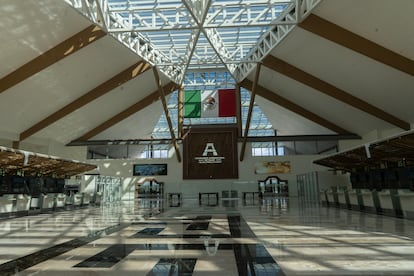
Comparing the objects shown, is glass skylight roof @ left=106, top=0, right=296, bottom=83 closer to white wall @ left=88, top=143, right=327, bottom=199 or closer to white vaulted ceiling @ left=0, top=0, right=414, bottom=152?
white vaulted ceiling @ left=0, top=0, right=414, bottom=152

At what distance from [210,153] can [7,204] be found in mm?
22736

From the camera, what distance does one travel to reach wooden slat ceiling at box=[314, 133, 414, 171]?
38.9 ft

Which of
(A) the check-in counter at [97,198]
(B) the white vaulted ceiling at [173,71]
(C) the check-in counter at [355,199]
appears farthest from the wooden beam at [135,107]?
(C) the check-in counter at [355,199]

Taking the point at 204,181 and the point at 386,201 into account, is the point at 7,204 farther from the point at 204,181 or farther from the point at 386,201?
the point at 204,181

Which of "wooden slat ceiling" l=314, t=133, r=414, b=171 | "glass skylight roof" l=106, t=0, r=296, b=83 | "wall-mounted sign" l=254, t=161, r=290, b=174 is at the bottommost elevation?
"wooden slat ceiling" l=314, t=133, r=414, b=171

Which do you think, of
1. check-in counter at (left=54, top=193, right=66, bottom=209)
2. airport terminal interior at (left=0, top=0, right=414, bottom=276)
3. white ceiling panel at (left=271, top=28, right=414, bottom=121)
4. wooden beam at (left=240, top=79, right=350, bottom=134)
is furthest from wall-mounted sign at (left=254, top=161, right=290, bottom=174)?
check-in counter at (left=54, top=193, right=66, bottom=209)

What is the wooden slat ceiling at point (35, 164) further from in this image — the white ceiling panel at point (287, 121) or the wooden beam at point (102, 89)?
the white ceiling panel at point (287, 121)

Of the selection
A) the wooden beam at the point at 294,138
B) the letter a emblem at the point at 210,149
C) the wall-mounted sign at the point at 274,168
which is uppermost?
the wooden beam at the point at 294,138

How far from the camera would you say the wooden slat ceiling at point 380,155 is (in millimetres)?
11844

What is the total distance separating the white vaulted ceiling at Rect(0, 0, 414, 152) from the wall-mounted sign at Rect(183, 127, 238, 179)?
4440mm

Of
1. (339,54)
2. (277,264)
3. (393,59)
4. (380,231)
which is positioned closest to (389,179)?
(393,59)

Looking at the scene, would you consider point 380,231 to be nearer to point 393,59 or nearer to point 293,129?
point 393,59

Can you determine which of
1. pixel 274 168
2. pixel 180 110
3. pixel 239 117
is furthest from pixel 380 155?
pixel 180 110

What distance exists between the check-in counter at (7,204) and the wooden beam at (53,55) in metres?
8.30
